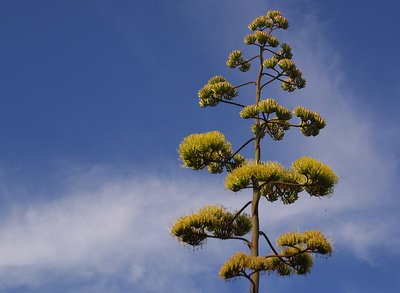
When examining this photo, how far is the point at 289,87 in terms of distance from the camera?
13.2m

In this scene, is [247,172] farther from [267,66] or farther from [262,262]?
[267,66]

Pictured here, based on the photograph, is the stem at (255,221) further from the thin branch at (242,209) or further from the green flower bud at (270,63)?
the green flower bud at (270,63)

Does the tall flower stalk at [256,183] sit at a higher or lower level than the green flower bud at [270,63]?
lower

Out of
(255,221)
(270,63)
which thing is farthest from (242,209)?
(270,63)

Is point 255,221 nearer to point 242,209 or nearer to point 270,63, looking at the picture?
Result: point 242,209

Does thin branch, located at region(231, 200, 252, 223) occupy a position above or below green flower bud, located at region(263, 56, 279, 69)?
below

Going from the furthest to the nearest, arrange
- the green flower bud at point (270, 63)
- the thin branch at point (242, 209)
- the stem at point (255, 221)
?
1. the green flower bud at point (270, 63)
2. the thin branch at point (242, 209)
3. the stem at point (255, 221)

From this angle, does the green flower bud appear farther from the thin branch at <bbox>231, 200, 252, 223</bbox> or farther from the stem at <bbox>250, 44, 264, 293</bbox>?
the thin branch at <bbox>231, 200, 252, 223</bbox>

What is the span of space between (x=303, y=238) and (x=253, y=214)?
39.8 inches

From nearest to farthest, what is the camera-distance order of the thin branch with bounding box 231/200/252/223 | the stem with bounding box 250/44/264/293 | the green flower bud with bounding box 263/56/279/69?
1. the stem with bounding box 250/44/264/293
2. the thin branch with bounding box 231/200/252/223
3. the green flower bud with bounding box 263/56/279/69

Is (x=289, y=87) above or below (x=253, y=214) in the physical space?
above

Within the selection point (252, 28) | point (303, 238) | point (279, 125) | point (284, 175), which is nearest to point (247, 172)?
point (284, 175)

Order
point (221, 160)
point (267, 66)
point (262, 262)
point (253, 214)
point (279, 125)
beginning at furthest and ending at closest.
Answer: point (267, 66)
point (279, 125)
point (221, 160)
point (253, 214)
point (262, 262)

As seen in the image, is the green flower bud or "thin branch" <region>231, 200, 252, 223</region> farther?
the green flower bud
